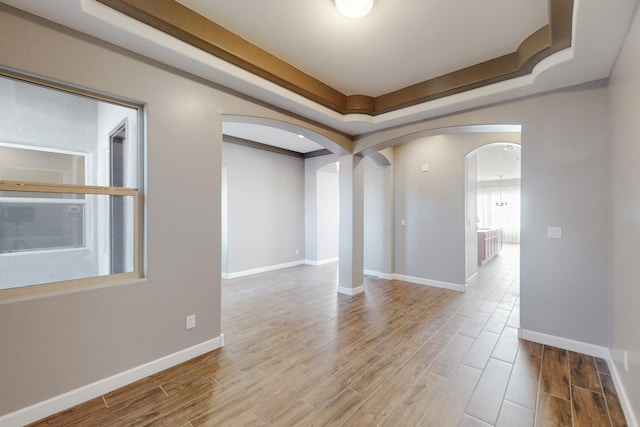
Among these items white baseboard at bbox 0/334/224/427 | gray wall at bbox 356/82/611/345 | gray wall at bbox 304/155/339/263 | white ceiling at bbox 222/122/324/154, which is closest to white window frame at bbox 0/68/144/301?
white baseboard at bbox 0/334/224/427

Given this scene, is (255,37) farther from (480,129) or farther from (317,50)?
(480,129)

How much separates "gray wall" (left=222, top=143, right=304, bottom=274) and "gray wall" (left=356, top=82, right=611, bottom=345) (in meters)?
4.59

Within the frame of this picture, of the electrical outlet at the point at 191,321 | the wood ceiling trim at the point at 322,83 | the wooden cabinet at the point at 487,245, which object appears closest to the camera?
the wood ceiling trim at the point at 322,83

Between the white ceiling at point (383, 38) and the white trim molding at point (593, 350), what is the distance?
2477 millimetres

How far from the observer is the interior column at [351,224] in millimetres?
4441

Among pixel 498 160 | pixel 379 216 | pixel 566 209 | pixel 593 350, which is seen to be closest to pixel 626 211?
pixel 566 209

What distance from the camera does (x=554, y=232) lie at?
2730 millimetres

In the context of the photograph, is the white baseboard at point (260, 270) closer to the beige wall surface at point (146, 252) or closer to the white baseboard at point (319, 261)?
the white baseboard at point (319, 261)

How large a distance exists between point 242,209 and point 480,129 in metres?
4.54

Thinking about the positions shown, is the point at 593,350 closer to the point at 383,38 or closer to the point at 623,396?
the point at 623,396

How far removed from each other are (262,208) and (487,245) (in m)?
6.01

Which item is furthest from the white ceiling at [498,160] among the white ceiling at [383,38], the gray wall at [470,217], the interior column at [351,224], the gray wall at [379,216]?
the white ceiling at [383,38]

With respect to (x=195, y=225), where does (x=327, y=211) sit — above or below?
above

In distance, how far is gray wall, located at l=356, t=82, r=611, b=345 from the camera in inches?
98.6
